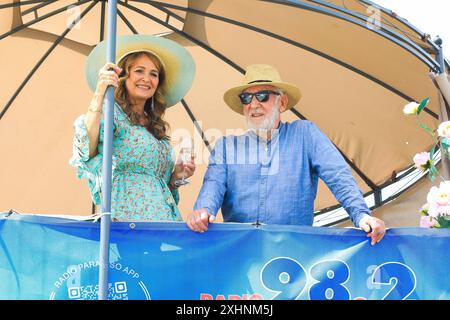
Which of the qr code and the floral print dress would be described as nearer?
the qr code

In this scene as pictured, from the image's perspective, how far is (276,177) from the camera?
3775 millimetres

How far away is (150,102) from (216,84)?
63.2 inches

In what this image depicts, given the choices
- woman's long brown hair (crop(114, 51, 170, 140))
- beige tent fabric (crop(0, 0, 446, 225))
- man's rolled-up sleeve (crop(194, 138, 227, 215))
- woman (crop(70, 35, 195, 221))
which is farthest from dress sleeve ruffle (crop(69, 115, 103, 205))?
beige tent fabric (crop(0, 0, 446, 225))

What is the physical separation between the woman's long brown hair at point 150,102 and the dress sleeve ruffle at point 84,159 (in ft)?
1.44

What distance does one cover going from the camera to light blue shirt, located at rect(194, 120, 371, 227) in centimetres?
372

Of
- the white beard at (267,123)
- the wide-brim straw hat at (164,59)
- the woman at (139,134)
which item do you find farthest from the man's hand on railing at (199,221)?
the wide-brim straw hat at (164,59)

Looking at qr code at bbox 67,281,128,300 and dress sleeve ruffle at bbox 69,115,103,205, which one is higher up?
dress sleeve ruffle at bbox 69,115,103,205

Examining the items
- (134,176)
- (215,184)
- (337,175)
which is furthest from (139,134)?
(337,175)

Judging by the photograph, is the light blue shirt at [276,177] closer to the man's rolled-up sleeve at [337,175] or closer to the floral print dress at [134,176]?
the man's rolled-up sleeve at [337,175]

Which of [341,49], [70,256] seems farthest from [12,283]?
[341,49]

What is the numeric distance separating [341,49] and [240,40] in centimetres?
83

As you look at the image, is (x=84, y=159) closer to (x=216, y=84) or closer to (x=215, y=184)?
(x=215, y=184)

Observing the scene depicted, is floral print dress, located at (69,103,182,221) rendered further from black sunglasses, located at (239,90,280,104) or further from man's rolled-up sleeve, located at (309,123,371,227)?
man's rolled-up sleeve, located at (309,123,371,227)

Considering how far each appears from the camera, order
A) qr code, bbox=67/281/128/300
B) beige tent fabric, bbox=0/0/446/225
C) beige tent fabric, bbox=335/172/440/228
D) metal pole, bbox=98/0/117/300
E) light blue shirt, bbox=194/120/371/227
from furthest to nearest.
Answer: beige tent fabric, bbox=335/172/440/228, beige tent fabric, bbox=0/0/446/225, light blue shirt, bbox=194/120/371/227, qr code, bbox=67/281/128/300, metal pole, bbox=98/0/117/300
